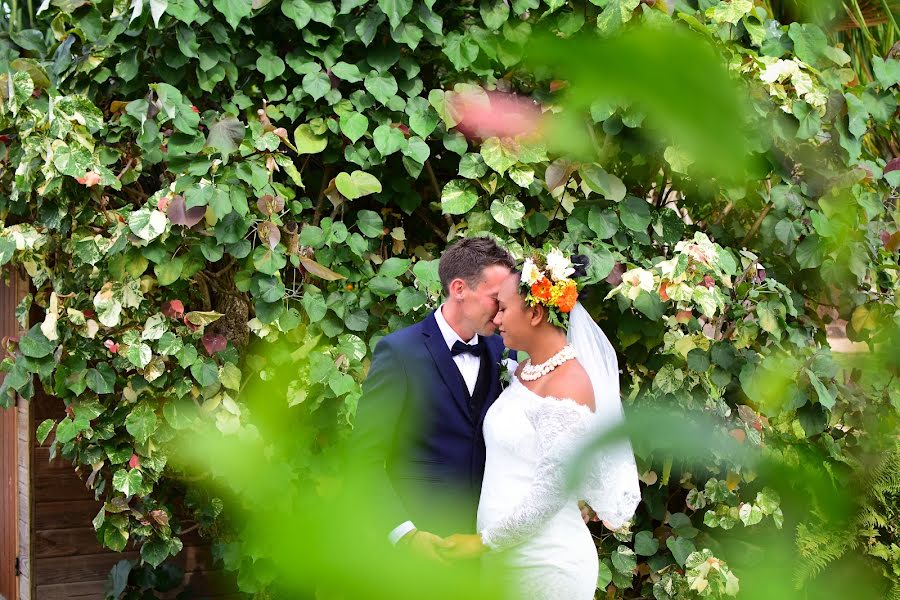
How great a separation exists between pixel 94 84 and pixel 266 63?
54 centimetres

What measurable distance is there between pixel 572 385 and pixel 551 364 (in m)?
0.09

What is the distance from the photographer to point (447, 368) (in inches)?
89.4

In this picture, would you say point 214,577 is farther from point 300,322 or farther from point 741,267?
point 741,267

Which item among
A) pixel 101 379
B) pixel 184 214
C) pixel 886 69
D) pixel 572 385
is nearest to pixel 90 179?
pixel 184 214

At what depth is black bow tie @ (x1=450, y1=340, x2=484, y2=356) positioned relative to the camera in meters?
2.30

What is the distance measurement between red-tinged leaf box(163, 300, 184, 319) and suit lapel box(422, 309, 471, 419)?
0.86 metres

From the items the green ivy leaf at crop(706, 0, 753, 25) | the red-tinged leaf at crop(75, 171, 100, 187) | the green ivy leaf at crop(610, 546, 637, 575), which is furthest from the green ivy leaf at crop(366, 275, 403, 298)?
the green ivy leaf at crop(706, 0, 753, 25)

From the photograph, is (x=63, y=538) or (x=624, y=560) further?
(x=63, y=538)

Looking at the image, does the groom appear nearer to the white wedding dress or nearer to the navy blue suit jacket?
the navy blue suit jacket

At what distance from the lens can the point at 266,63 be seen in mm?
2971

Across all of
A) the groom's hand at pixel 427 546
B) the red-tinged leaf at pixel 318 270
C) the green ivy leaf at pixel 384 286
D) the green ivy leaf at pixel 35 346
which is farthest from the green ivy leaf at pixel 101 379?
the groom's hand at pixel 427 546

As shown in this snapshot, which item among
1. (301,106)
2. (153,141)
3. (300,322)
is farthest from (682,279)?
(153,141)

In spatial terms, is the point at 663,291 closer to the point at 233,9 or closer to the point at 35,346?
the point at 233,9

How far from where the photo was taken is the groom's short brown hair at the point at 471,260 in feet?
7.41
